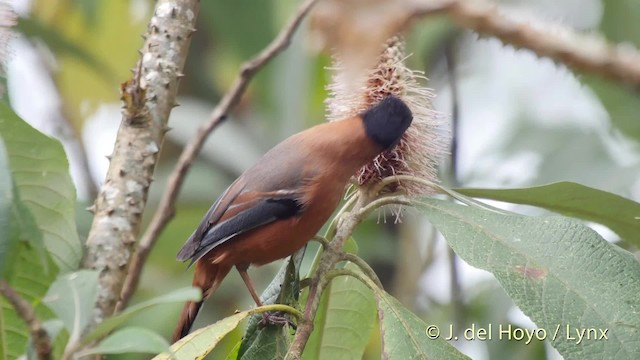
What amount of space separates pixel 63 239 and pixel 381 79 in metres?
0.97

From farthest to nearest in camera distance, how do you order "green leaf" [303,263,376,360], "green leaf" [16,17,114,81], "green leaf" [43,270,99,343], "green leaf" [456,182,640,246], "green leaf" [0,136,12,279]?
"green leaf" [16,17,114,81], "green leaf" [303,263,376,360], "green leaf" [456,182,640,246], "green leaf" [0,136,12,279], "green leaf" [43,270,99,343]

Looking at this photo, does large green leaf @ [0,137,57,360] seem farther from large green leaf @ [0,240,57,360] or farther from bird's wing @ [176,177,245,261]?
bird's wing @ [176,177,245,261]

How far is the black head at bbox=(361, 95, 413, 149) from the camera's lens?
7.81 feet

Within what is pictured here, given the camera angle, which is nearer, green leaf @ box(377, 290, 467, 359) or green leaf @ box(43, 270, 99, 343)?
green leaf @ box(43, 270, 99, 343)

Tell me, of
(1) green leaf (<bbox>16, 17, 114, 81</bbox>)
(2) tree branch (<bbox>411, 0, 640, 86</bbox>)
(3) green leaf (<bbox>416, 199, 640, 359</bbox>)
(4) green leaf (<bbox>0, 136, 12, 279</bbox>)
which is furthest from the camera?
(1) green leaf (<bbox>16, 17, 114, 81</bbox>)

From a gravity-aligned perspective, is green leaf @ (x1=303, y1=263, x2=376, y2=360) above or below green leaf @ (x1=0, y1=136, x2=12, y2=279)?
below

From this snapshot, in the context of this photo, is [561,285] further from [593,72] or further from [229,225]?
[593,72]

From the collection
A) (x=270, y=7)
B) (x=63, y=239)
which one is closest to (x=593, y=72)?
(x=63, y=239)

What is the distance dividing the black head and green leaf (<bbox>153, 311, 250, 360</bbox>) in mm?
723

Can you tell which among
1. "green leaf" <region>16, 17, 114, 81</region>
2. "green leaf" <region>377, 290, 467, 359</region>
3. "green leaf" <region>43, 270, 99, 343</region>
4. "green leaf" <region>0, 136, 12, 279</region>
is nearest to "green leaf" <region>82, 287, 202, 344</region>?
"green leaf" <region>43, 270, 99, 343</region>

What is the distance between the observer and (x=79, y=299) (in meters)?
1.42

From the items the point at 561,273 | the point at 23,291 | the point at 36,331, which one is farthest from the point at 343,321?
the point at 36,331

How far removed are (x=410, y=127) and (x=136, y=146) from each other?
2.54 ft

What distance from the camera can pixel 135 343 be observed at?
127 cm
